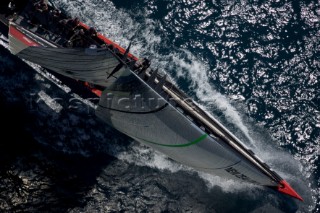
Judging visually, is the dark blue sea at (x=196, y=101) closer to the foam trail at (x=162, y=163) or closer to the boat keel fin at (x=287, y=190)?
the foam trail at (x=162, y=163)

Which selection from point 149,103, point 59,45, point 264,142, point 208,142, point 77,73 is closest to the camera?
point 149,103

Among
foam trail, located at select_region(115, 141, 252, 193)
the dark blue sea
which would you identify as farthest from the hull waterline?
the dark blue sea

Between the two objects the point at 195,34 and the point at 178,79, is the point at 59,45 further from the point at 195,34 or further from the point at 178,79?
the point at 195,34

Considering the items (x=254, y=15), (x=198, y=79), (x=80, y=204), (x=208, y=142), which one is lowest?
(x=80, y=204)

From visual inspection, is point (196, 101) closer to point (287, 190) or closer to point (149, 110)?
point (149, 110)

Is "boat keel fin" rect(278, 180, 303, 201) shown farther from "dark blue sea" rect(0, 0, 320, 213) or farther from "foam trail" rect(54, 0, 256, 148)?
"foam trail" rect(54, 0, 256, 148)

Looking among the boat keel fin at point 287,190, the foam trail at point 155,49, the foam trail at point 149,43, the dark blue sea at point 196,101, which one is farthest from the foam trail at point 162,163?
the foam trail at point 149,43

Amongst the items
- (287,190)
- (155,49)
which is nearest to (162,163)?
(287,190)

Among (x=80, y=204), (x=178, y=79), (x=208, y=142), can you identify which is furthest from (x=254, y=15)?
(x=80, y=204)

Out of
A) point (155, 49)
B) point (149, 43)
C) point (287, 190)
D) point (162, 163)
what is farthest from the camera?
point (149, 43)
